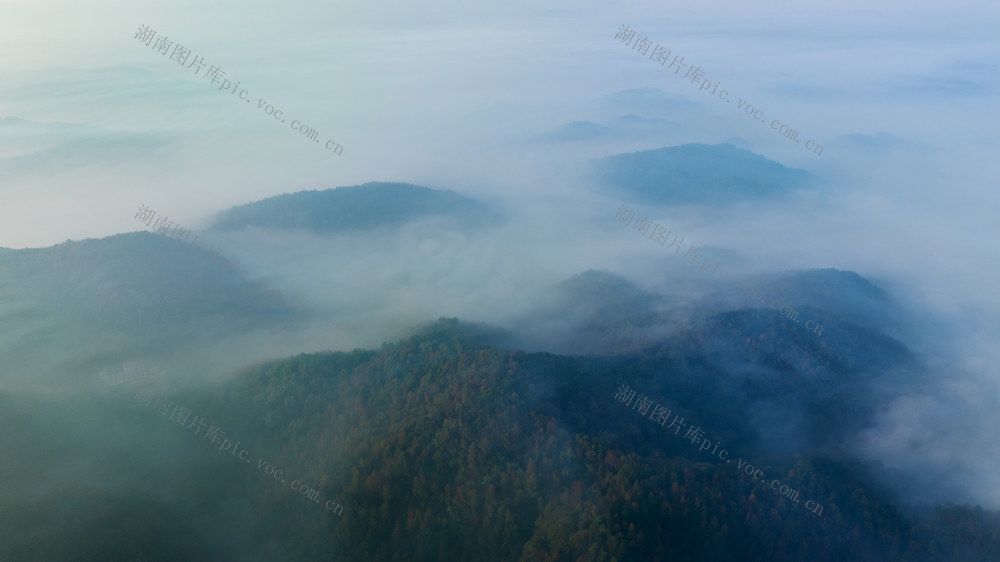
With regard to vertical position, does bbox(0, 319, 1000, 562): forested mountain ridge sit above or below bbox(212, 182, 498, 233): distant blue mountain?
above

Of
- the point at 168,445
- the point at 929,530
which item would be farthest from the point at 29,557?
the point at 929,530

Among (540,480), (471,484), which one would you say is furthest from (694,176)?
(471,484)

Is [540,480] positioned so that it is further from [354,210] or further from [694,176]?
[694,176]

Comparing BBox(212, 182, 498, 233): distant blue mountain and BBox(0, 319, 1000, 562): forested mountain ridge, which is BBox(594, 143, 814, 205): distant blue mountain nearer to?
BBox(212, 182, 498, 233): distant blue mountain

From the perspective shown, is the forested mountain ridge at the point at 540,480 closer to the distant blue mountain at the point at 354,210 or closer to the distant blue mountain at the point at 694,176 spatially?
the distant blue mountain at the point at 354,210

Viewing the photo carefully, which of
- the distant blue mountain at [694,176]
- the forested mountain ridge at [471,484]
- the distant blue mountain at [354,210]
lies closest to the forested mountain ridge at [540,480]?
the forested mountain ridge at [471,484]

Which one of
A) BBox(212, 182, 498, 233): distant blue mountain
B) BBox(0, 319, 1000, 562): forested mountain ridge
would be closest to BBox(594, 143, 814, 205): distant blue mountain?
BBox(212, 182, 498, 233): distant blue mountain
